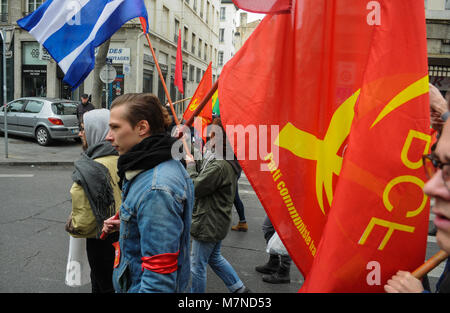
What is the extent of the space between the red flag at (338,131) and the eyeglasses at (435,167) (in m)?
0.31

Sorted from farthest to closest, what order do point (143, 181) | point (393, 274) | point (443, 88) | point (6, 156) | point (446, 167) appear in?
point (443, 88) → point (6, 156) → point (143, 181) → point (393, 274) → point (446, 167)

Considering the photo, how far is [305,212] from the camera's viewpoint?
1.75 meters

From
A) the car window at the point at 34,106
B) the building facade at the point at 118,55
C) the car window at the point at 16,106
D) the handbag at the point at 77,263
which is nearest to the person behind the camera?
the handbag at the point at 77,263

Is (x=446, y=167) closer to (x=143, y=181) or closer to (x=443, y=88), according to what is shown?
(x=143, y=181)

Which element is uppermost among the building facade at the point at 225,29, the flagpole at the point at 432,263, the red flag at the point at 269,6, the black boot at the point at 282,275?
the building facade at the point at 225,29

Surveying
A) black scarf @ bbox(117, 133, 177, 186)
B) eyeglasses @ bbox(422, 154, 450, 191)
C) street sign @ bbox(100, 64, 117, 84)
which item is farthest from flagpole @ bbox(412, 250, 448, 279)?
street sign @ bbox(100, 64, 117, 84)

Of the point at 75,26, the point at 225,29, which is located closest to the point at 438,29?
the point at 75,26

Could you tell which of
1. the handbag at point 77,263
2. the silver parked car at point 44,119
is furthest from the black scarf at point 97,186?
the silver parked car at point 44,119

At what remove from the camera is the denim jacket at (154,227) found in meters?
1.67

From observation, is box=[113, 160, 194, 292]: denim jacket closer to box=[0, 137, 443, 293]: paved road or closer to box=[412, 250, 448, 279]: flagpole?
box=[412, 250, 448, 279]: flagpole

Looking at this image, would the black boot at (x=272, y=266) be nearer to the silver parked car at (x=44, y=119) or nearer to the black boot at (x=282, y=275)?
the black boot at (x=282, y=275)

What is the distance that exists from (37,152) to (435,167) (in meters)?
11.8
